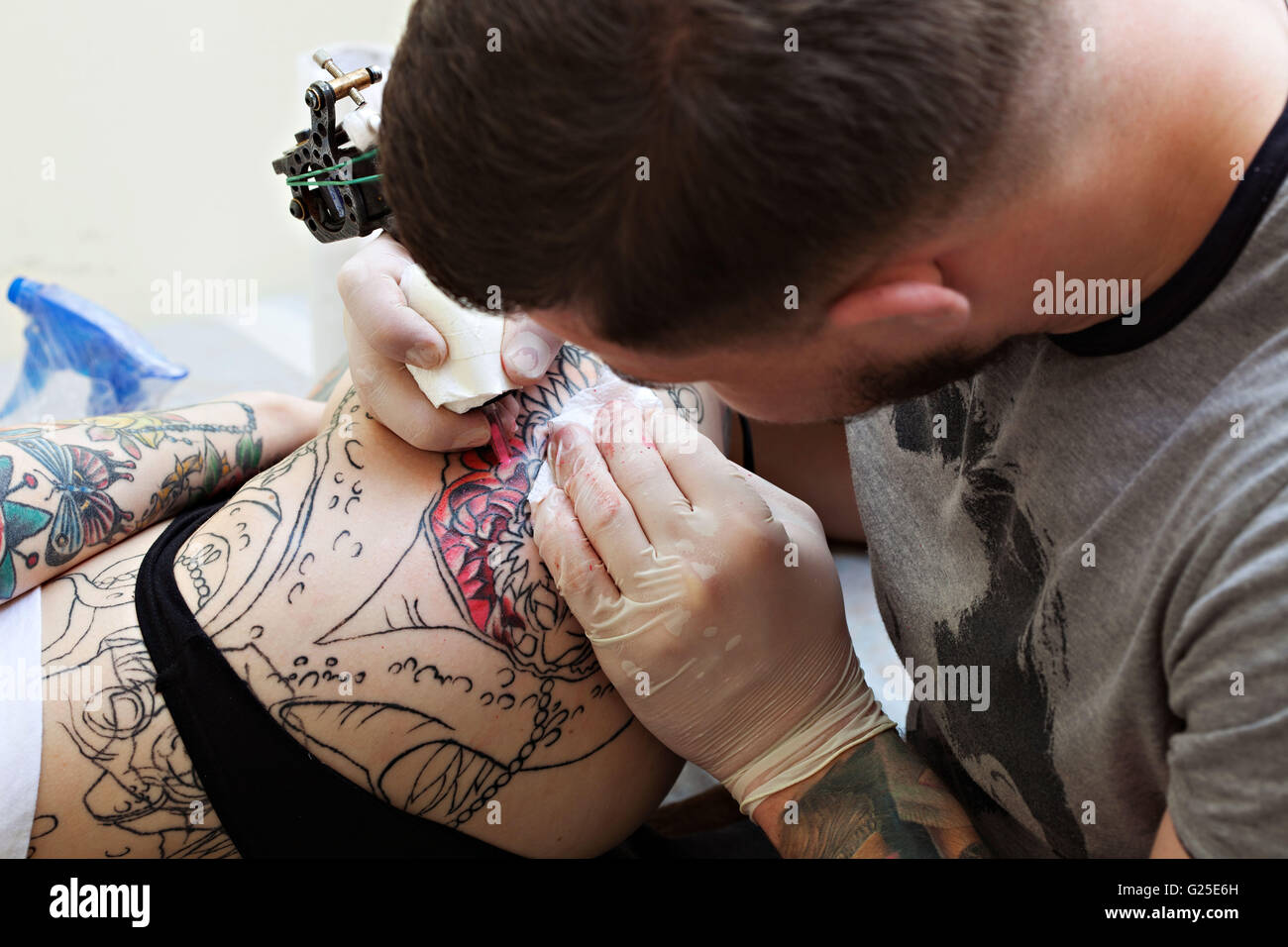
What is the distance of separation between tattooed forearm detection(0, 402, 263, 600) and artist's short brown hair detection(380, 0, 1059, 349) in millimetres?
657

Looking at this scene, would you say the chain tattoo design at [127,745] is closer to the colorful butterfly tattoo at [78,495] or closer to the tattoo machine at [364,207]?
the colorful butterfly tattoo at [78,495]

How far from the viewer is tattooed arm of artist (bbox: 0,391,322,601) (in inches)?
42.5

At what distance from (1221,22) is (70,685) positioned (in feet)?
3.95

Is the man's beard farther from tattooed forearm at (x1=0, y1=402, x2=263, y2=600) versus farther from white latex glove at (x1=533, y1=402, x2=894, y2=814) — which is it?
tattooed forearm at (x1=0, y1=402, x2=263, y2=600)

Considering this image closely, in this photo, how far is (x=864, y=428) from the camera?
4.13ft

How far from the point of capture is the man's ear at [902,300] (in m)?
0.74

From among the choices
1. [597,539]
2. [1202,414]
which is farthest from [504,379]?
[1202,414]

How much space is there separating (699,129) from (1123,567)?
0.51 metres

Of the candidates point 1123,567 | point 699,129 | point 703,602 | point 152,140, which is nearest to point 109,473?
point 703,602

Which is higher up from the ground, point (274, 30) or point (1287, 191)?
point (274, 30)

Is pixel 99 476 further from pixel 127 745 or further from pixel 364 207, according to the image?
pixel 364 207

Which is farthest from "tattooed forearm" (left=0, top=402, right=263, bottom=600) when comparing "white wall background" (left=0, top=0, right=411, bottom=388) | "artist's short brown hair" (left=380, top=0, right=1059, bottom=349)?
"white wall background" (left=0, top=0, right=411, bottom=388)

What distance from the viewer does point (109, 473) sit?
3.86ft
